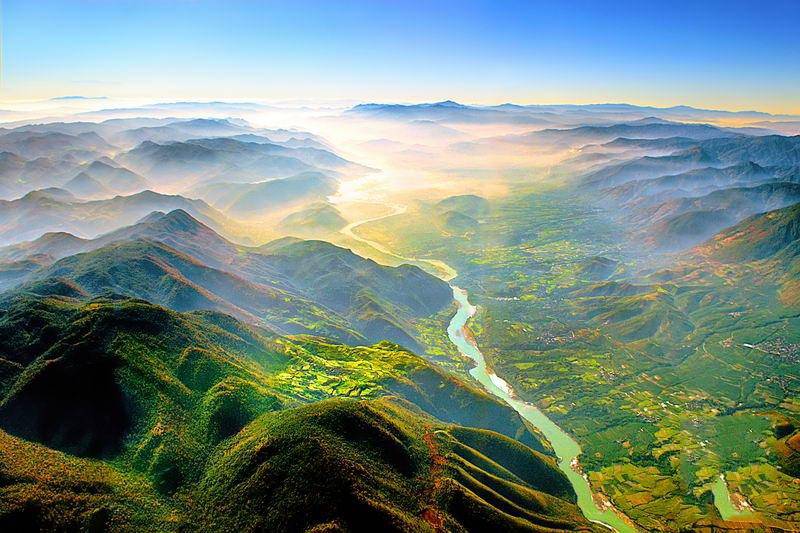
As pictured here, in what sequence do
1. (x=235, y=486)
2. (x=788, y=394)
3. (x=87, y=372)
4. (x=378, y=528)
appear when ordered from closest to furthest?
(x=378, y=528) → (x=235, y=486) → (x=87, y=372) → (x=788, y=394)

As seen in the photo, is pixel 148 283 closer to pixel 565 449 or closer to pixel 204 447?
pixel 204 447

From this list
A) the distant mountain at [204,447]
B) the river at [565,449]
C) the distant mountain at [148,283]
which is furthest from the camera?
the distant mountain at [148,283]

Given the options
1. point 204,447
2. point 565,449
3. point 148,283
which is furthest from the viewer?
point 148,283

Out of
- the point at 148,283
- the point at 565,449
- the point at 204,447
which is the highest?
the point at 204,447

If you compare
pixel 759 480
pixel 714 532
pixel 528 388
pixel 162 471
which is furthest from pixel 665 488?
pixel 162 471

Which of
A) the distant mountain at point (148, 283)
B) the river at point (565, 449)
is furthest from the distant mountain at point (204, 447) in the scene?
the distant mountain at point (148, 283)

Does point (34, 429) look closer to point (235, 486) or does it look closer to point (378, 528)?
point (235, 486)

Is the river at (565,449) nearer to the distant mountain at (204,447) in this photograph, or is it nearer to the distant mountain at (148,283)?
the distant mountain at (204,447)

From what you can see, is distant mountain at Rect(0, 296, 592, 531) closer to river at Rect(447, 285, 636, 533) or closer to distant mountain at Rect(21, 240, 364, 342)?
river at Rect(447, 285, 636, 533)

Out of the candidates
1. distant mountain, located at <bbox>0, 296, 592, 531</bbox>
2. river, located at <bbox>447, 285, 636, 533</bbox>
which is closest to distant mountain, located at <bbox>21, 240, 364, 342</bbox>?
distant mountain, located at <bbox>0, 296, 592, 531</bbox>

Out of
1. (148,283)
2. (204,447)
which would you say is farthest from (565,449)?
(148,283)

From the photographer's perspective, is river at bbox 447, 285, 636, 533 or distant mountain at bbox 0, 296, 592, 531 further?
river at bbox 447, 285, 636, 533
